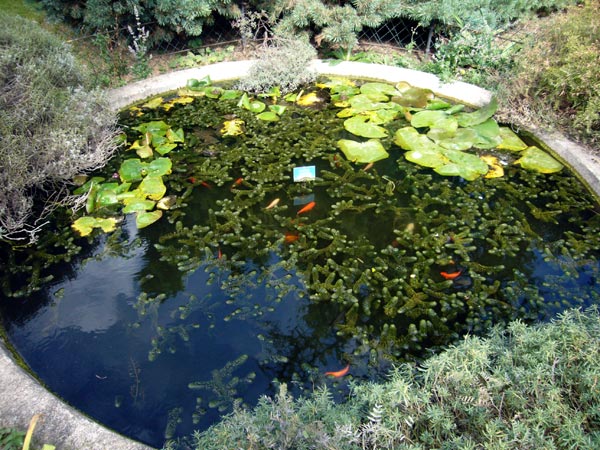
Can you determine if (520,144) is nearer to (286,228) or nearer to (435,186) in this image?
(435,186)

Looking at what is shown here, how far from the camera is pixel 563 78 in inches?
217

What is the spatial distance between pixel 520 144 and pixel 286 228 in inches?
132

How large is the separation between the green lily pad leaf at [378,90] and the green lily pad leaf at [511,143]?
181cm

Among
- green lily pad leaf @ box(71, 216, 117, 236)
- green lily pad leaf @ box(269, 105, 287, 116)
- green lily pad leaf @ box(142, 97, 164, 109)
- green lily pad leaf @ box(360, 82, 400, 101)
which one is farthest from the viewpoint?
green lily pad leaf @ box(360, 82, 400, 101)

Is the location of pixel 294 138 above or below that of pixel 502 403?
below

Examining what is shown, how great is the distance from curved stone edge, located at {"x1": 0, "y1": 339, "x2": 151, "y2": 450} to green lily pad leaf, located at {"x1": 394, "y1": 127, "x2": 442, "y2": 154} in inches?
178

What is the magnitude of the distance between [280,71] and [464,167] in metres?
3.36

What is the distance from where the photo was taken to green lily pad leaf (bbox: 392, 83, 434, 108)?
6602mm

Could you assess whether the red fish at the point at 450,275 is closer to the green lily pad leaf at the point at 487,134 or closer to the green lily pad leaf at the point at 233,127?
the green lily pad leaf at the point at 487,134

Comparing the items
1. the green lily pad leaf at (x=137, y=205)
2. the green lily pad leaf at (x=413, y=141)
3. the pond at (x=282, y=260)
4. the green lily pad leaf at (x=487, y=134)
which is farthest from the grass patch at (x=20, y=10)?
the green lily pad leaf at (x=487, y=134)

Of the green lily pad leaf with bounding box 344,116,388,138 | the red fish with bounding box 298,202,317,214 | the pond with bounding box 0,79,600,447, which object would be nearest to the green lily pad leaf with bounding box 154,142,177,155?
the pond with bounding box 0,79,600,447

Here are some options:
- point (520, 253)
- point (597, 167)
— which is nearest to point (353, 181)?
point (520, 253)

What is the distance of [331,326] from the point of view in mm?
3660

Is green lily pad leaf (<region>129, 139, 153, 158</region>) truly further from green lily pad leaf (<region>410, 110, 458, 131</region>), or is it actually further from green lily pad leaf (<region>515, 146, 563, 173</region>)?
green lily pad leaf (<region>515, 146, 563, 173</region>)
